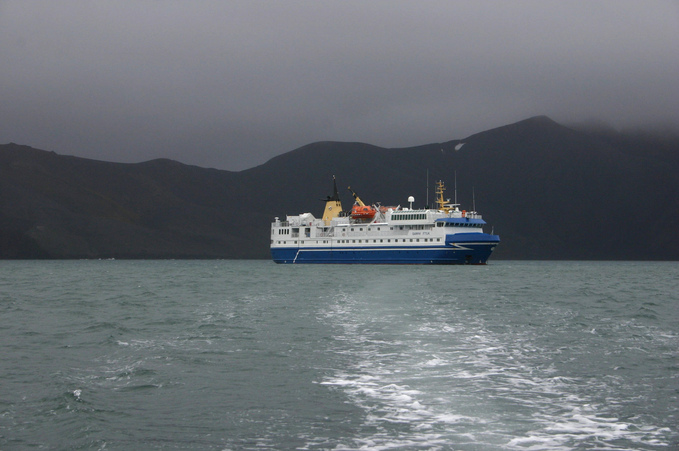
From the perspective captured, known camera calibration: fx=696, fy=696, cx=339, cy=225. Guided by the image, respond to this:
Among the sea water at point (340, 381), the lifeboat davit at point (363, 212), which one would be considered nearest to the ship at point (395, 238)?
the lifeboat davit at point (363, 212)

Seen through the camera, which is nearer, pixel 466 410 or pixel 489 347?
pixel 466 410

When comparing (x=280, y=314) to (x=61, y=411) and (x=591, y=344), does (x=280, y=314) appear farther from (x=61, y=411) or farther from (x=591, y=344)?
(x=61, y=411)

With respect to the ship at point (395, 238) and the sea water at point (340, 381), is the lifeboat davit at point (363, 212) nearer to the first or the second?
the ship at point (395, 238)

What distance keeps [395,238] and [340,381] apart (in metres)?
81.4

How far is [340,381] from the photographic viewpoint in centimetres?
1489

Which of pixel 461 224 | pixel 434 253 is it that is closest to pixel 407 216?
pixel 434 253

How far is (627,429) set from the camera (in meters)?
11.2

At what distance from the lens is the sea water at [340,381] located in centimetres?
1087

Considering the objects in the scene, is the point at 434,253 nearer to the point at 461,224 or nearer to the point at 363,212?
the point at 461,224

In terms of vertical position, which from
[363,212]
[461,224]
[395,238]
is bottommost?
[395,238]

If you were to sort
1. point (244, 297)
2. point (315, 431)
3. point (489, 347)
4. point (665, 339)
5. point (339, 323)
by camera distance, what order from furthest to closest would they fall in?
point (244, 297), point (339, 323), point (665, 339), point (489, 347), point (315, 431)

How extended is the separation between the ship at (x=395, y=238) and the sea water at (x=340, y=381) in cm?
6286

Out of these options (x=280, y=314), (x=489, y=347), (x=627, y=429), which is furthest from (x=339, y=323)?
(x=627, y=429)

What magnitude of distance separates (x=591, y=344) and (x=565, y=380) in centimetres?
592
